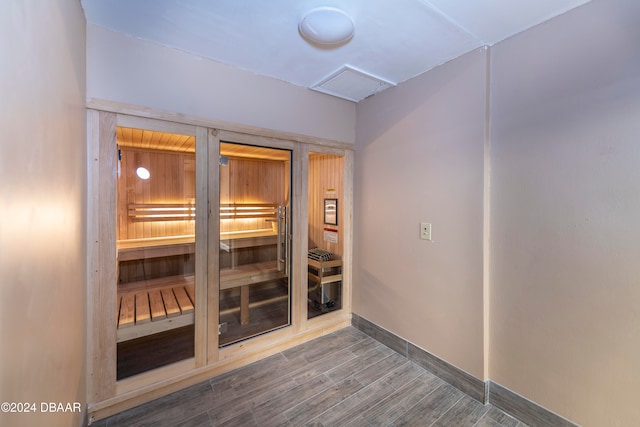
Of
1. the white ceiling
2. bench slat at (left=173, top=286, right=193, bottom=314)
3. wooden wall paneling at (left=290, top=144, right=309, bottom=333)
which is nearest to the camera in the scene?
the white ceiling

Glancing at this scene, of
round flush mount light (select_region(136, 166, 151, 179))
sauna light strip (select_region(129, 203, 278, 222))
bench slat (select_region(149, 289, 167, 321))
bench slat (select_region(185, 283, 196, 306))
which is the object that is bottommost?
bench slat (select_region(149, 289, 167, 321))

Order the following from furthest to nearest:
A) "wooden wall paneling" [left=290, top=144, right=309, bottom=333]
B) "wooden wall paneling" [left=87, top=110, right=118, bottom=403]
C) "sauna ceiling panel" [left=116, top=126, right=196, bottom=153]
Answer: "wooden wall paneling" [left=290, top=144, right=309, bottom=333] → "sauna ceiling panel" [left=116, top=126, right=196, bottom=153] → "wooden wall paneling" [left=87, top=110, right=118, bottom=403]

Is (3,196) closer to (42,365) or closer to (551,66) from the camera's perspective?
(42,365)

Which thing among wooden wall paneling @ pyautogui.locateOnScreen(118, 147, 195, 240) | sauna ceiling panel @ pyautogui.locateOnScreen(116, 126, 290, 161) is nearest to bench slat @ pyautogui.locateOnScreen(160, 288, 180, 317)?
wooden wall paneling @ pyautogui.locateOnScreen(118, 147, 195, 240)

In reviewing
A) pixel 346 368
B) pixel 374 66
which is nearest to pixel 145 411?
pixel 346 368

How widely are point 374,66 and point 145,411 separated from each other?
2.96 meters

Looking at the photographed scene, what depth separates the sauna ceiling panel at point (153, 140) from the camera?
180 cm

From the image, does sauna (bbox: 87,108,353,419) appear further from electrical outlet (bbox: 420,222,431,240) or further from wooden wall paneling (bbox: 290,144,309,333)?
electrical outlet (bbox: 420,222,431,240)

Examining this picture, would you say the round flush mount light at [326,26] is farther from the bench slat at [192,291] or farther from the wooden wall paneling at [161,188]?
the bench slat at [192,291]

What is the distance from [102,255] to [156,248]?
439 mm

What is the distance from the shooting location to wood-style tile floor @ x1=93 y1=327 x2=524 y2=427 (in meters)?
1.69

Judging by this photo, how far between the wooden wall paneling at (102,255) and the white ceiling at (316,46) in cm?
67

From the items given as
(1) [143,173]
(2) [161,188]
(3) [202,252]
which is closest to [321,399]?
(3) [202,252]

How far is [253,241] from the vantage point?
8.25 feet
